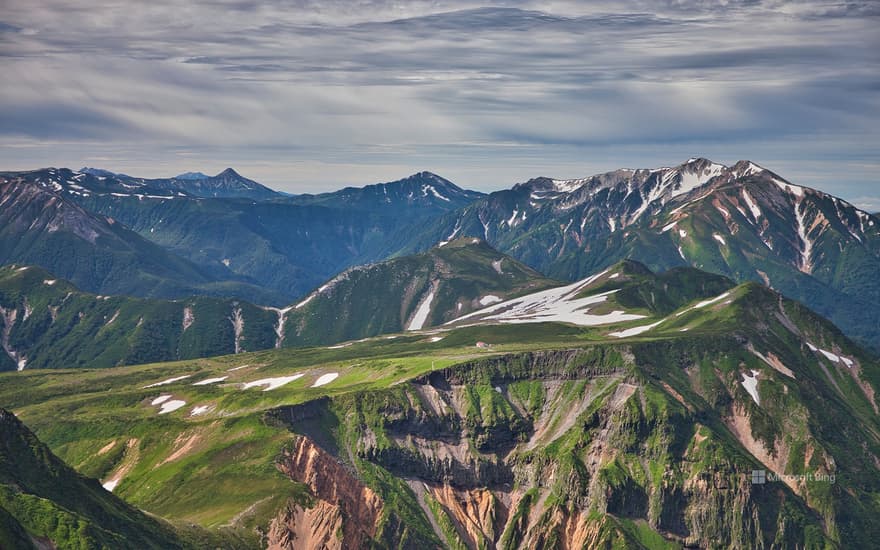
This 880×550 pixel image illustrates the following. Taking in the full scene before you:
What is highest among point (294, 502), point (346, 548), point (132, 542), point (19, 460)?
point (19, 460)

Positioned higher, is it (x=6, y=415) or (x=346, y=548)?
(x=6, y=415)

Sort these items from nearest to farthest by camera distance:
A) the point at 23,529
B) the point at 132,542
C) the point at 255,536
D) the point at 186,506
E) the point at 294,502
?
the point at 23,529 < the point at 132,542 < the point at 255,536 < the point at 294,502 < the point at 186,506

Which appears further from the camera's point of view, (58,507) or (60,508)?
(60,508)

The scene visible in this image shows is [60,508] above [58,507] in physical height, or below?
below

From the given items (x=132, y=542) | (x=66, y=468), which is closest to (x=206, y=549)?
(x=132, y=542)

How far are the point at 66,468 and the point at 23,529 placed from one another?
1565 inches

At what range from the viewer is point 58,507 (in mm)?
127562

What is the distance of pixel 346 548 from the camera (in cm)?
18900

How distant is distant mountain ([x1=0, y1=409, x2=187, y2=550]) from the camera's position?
121m

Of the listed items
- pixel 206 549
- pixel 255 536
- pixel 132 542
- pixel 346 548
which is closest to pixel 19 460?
pixel 132 542

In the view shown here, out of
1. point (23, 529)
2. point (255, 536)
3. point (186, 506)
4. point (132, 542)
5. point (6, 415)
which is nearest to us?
point (23, 529)

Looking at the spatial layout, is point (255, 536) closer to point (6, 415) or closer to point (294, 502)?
point (294, 502)

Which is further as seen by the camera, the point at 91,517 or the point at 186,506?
the point at 186,506

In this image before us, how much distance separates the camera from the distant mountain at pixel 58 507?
12138 centimetres
